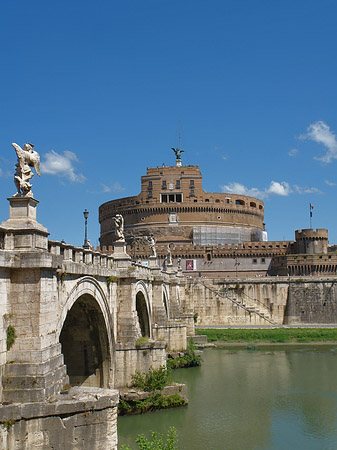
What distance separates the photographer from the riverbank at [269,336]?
44000 mm

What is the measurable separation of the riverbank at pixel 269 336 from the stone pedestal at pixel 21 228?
33.6 m

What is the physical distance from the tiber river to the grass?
34.4ft

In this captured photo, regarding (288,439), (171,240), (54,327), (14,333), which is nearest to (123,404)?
(288,439)

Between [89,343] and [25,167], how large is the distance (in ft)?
31.2

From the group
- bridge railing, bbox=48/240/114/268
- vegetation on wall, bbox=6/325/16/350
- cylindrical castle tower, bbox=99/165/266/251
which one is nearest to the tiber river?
bridge railing, bbox=48/240/114/268

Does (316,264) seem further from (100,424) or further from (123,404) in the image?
(100,424)

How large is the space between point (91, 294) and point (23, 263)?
6.42m

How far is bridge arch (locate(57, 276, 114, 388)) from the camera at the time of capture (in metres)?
18.6

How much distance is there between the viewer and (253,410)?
70.0 ft

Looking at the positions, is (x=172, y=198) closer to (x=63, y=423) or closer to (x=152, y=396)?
(x=152, y=396)

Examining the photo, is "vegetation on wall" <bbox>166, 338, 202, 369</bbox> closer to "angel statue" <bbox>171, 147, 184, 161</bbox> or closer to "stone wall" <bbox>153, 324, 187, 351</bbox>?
"stone wall" <bbox>153, 324, 187, 351</bbox>

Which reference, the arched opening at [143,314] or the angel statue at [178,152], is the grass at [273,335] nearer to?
the arched opening at [143,314]

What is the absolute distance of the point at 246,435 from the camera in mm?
18109

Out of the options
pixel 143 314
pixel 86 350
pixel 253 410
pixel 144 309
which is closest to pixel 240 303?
pixel 143 314
